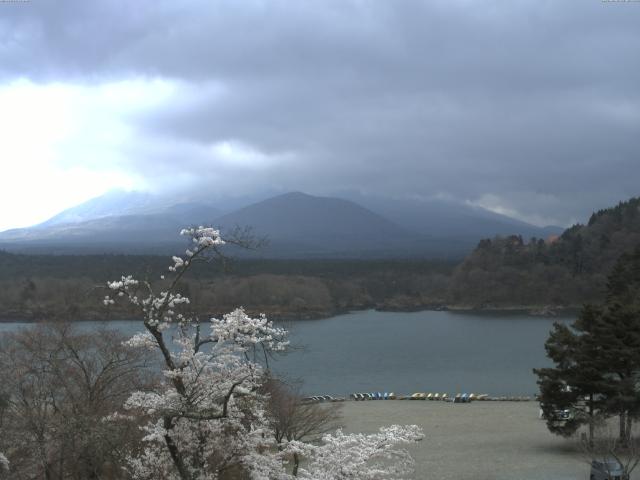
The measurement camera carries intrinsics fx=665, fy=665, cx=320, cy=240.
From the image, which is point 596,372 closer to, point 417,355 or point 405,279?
point 417,355

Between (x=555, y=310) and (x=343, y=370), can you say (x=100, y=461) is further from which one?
(x=555, y=310)

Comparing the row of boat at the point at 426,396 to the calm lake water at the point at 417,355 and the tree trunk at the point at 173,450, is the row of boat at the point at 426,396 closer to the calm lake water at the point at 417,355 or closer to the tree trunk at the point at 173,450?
the calm lake water at the point at 417,355

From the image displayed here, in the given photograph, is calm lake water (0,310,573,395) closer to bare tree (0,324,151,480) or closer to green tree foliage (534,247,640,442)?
green tree foliage (534,247,640,442)

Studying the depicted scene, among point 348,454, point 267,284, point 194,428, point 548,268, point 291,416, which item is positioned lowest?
point 267,284

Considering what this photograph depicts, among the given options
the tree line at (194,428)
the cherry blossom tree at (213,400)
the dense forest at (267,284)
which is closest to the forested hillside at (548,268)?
the dense forest at (267,284)

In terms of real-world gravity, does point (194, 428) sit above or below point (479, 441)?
above

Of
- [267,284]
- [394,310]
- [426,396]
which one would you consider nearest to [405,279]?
[394,310]
